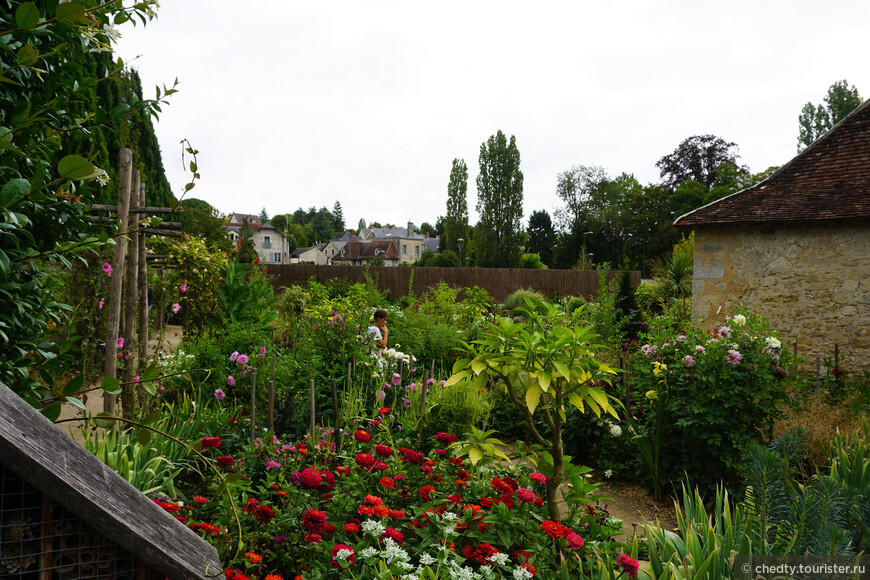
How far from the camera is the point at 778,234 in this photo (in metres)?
7.65

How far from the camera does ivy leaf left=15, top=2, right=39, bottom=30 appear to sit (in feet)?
2.90

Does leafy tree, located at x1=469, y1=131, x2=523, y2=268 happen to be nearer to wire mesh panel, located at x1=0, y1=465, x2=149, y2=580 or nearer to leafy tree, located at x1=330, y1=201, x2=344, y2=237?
wire mesh panel, located at x1=0, y1=465, x2=149, y2=580

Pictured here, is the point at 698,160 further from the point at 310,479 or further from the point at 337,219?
the point at 337,219

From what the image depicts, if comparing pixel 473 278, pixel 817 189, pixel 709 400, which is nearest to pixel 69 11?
pixel 709 400

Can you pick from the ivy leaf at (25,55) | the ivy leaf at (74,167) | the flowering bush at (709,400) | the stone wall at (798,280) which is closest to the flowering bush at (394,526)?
the ivy leaf at (74,167)

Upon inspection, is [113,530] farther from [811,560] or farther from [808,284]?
[808,284]

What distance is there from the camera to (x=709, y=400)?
4250 millimetres

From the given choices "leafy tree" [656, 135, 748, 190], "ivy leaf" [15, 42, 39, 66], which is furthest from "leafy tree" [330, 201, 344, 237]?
"ivy leaf" [15, 42, 39, 66]

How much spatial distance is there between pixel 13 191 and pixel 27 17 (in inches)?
11.8

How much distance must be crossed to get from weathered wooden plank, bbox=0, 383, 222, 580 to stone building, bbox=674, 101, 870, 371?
26.5 ft

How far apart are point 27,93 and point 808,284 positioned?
881 centimetres

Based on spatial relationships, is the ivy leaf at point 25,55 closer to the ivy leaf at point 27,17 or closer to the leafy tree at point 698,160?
the ivy leaf at point 27,17

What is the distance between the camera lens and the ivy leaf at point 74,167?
0.89m

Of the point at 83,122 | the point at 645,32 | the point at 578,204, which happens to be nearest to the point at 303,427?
the point at 83,122
